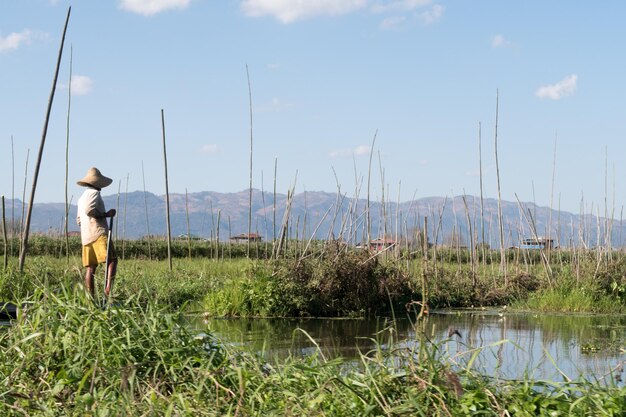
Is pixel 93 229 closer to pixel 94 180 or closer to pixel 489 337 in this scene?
pixel 94 180

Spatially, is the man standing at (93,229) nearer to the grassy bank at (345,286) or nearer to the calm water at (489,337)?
the grassy bank at (345,286)

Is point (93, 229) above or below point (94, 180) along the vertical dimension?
below

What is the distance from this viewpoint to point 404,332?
12281mm

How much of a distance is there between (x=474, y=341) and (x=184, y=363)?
6.43 m

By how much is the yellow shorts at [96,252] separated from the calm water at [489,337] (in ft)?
4.99

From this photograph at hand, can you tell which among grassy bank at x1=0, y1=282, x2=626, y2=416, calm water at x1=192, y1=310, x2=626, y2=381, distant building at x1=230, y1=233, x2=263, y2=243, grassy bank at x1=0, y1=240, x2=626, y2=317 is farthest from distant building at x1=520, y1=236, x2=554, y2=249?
grassy bank at x1=0, y1=282, x2=626, y2=416

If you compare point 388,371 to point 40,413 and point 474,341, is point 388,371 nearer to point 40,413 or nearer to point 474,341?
point 40,413

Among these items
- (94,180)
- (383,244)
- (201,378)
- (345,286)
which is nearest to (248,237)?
(383,244)

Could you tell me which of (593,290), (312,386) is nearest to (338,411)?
(312,386)

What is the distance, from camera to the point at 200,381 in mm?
4758

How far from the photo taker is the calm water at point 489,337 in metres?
8.83

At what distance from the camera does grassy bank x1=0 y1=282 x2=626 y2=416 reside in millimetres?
4398

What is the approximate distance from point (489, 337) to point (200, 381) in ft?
24.1

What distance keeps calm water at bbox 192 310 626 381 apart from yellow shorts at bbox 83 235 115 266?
1.52m
